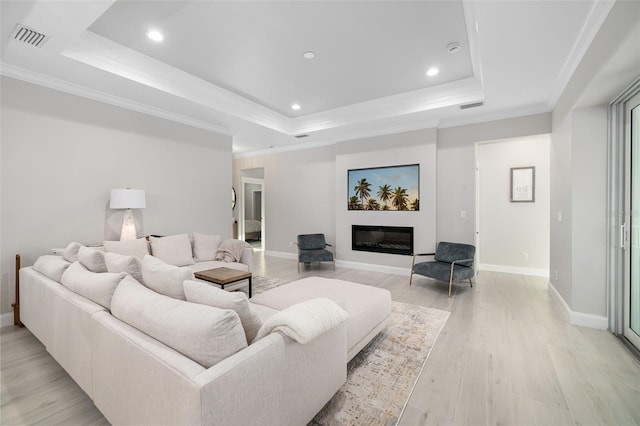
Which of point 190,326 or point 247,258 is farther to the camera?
point 247,258

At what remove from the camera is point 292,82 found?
3.98 m

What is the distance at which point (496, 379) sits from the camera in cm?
206

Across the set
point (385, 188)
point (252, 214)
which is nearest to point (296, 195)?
point (385, 188)

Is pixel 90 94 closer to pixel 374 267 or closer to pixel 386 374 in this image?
pixel 386 374

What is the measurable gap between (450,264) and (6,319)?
5.72 m

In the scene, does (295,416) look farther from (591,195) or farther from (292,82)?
(292,82)

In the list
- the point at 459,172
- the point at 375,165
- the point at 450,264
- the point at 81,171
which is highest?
the point at 375,165

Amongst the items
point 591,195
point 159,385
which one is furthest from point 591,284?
point 159,385

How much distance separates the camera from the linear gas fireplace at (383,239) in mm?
5152

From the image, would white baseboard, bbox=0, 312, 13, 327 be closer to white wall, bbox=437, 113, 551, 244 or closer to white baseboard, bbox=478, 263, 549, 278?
white wall, bbox=437, 113, 551, 244

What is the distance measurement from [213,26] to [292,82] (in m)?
1.40

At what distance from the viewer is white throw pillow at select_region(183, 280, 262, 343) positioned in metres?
1.43

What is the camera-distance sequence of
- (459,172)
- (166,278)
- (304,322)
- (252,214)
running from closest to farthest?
(304,322), (166,278), (459,172), (252,214)

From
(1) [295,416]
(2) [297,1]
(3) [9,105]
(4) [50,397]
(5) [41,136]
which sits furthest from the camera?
(5) [41,136]
